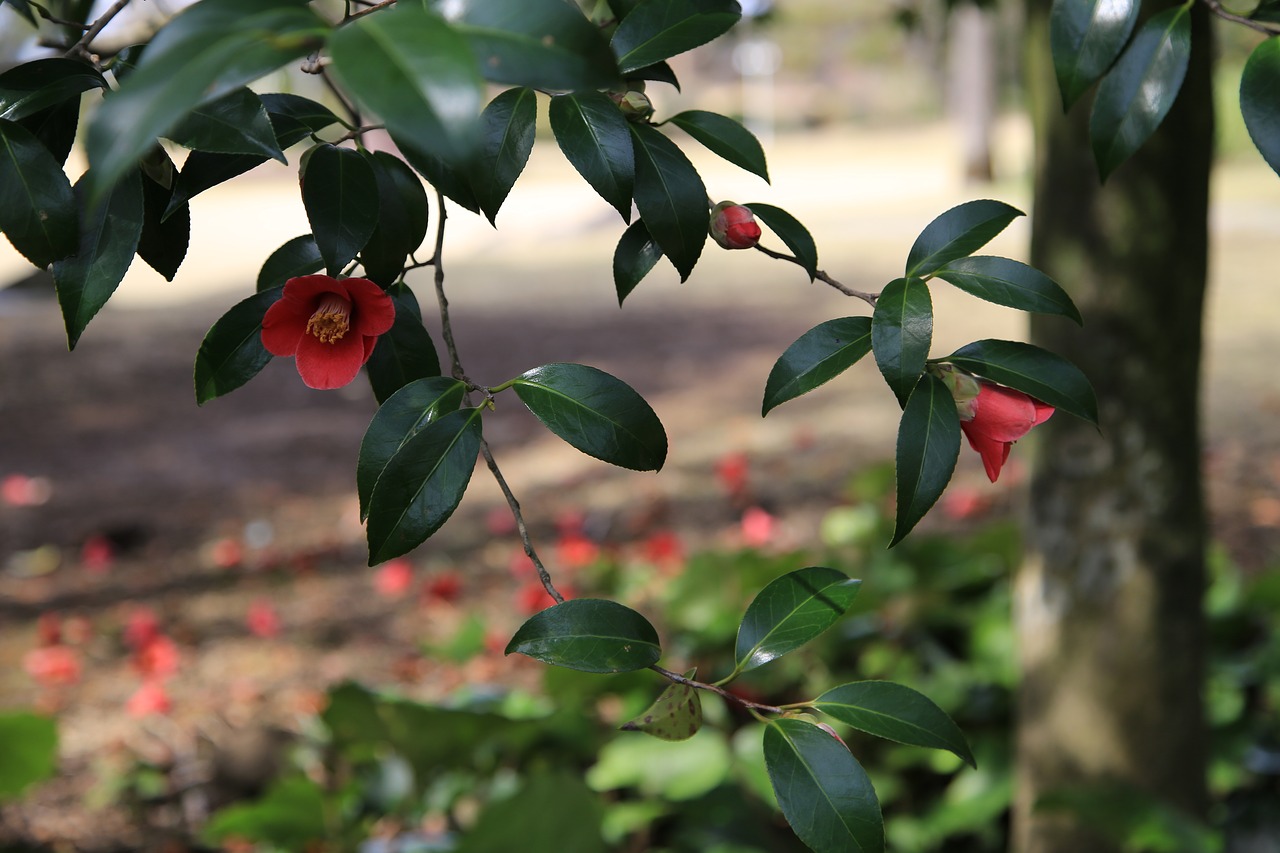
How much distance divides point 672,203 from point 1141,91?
0.81ft

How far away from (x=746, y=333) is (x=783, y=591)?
18.4ft

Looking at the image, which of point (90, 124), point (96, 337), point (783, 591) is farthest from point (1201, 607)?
point (96, 337)

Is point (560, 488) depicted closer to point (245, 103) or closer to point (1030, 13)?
point (1030, 13)

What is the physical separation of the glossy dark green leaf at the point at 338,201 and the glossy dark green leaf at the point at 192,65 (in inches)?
6.1

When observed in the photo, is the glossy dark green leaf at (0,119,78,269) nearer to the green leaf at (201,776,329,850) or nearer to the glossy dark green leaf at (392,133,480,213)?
the glossy dark green leaf at (392,133,480,213)

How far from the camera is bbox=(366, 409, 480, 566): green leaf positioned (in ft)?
1.61

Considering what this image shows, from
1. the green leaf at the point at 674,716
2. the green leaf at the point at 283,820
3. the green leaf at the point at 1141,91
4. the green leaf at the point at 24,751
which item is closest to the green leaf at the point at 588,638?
the green leaf at the point at 674,716

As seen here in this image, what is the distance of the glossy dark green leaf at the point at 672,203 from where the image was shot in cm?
56

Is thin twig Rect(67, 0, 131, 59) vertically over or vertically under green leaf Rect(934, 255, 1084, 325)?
over

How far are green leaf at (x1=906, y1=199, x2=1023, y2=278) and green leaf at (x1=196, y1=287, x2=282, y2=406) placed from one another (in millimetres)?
324

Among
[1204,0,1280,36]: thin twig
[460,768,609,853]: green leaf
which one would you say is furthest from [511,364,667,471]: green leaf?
[460,768,609,853]: green leaf

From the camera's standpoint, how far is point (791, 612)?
1.85 feet

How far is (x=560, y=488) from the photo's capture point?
12.4ft

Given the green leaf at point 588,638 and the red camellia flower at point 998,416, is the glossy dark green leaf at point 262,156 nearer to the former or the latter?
the green leaf at point 588,638
